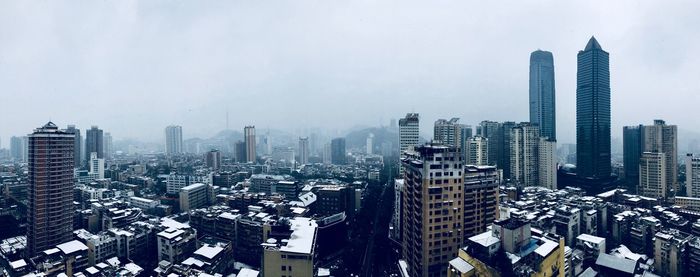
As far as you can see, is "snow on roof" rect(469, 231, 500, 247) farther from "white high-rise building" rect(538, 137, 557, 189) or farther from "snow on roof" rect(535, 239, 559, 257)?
"white high-rise building" rect(538, 137, 557, 189)

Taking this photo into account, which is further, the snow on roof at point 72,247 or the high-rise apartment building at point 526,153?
the high-rise apartment building at point 526,153

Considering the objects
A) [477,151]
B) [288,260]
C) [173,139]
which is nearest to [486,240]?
[288,260]

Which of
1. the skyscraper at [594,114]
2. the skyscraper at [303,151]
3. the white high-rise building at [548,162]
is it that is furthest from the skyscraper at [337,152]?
the skyscraper at [594,114]

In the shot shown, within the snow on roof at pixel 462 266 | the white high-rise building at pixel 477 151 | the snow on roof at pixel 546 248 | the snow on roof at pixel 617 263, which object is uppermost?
the white high-rise building at pixel 477 151

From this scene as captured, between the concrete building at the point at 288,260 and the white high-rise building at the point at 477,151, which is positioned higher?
the white high-rise building at the point at 477,151

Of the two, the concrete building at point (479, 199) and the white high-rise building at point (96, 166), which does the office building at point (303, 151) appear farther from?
the concrete building at point (479, 199)

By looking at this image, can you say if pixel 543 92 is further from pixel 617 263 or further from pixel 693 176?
pixel 617 263
